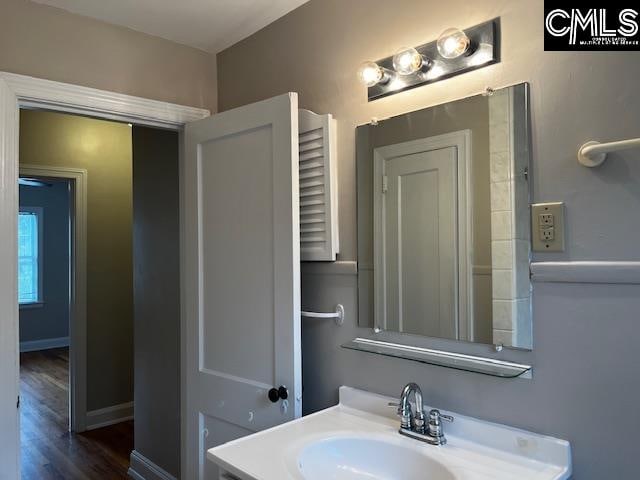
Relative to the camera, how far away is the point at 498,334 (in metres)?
1.38

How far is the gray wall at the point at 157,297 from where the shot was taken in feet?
9.25

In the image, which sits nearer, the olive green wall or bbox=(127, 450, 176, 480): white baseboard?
bbox=(127, 450, 176, 480): white baseboard

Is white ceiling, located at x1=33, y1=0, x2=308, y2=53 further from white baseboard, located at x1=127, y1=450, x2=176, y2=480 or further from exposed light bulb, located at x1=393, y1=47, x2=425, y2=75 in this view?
white baseboard, located at x1=127, y1=450, x2=176, y2=480

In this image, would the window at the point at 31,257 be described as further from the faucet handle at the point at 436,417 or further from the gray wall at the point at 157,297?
the faucet handle at the point at 436,417

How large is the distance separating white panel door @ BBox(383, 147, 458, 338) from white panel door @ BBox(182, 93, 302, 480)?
13.9 inches

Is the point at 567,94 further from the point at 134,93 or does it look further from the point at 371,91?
the point at 134,93

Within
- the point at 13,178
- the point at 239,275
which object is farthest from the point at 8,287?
the point at 239,275

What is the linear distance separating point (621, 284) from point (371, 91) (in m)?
0.99

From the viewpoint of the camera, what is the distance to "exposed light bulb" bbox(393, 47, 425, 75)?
1544mm

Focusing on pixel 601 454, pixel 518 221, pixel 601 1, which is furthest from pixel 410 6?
pixel 601 454

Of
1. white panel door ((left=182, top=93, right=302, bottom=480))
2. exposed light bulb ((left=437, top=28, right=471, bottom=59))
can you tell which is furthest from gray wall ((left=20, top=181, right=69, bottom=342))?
exposed light bulb ((left=437, top=28, right=471, bottom=59))

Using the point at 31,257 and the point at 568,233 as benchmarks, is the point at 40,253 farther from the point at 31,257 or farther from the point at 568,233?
the point at 568,233

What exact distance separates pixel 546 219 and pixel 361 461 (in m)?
0.89

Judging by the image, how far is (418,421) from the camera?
149cm
